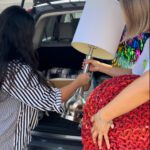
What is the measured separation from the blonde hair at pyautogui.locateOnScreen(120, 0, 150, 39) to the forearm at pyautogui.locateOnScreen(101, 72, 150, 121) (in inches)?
7.9

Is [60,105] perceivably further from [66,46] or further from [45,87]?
[66,46]

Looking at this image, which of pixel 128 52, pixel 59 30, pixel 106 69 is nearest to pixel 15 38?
pixel 106 69

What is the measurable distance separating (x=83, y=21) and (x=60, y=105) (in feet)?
1.47

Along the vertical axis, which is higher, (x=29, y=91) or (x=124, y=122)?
(x=124, y=122)

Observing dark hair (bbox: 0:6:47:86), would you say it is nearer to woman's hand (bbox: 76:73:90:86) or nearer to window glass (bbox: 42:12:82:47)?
woman's hand (bbox: 76:73:90:86)

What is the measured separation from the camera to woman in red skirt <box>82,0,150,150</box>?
Answer: 1.43 meters

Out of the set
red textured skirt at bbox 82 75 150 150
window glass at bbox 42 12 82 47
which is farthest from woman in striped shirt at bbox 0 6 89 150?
window glass at bbox 42 12 82 47

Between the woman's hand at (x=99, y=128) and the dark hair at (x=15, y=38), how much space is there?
0.62m

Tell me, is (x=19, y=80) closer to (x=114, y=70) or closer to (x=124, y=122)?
(x=114, y=70)

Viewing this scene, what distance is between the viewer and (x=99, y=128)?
1.55m

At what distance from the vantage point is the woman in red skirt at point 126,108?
1.43 metres

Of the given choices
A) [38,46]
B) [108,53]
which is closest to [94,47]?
[108,53]

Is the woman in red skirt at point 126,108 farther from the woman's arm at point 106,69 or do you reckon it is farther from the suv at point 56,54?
the suv at point 56,54

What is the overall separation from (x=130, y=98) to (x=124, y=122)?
0.49 ft
